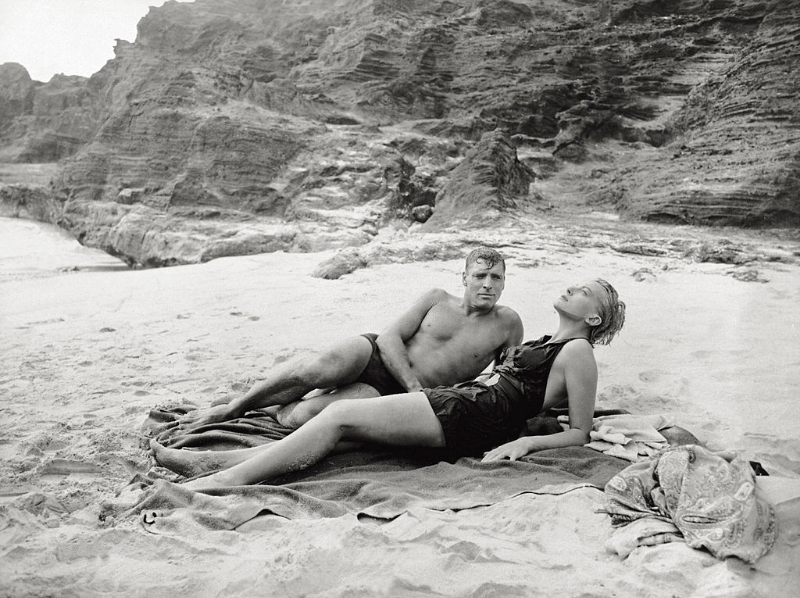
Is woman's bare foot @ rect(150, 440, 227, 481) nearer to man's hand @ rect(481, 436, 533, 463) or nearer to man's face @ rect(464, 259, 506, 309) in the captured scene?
man's hand @ rect(481, 436, 533, 463)

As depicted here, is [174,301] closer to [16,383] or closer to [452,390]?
[16,383]

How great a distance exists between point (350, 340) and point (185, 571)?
1.70 metres

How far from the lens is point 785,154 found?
9.55 metres

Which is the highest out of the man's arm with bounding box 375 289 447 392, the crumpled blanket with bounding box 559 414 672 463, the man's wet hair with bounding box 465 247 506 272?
the man's wet hair with bounding box 465 247 506 272

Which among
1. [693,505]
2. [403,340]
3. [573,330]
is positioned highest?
[573,330]

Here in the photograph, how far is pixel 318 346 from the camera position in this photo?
212 inches

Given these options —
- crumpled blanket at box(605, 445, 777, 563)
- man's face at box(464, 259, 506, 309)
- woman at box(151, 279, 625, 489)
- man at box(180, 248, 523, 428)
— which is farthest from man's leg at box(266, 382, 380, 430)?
crumpled blanket at box(605, 445, 777, 563)

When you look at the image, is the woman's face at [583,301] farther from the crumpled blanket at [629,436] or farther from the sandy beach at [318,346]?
the sandy beach at [318,346]

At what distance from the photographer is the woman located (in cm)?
283

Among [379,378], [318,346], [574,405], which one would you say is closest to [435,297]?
[379,378]

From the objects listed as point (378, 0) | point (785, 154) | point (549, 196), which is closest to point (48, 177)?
point (378, 0)

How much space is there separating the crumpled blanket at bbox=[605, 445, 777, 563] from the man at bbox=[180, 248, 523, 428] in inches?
47.8

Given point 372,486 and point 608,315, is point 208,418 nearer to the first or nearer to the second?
point 372,486

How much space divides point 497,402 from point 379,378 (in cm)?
75
